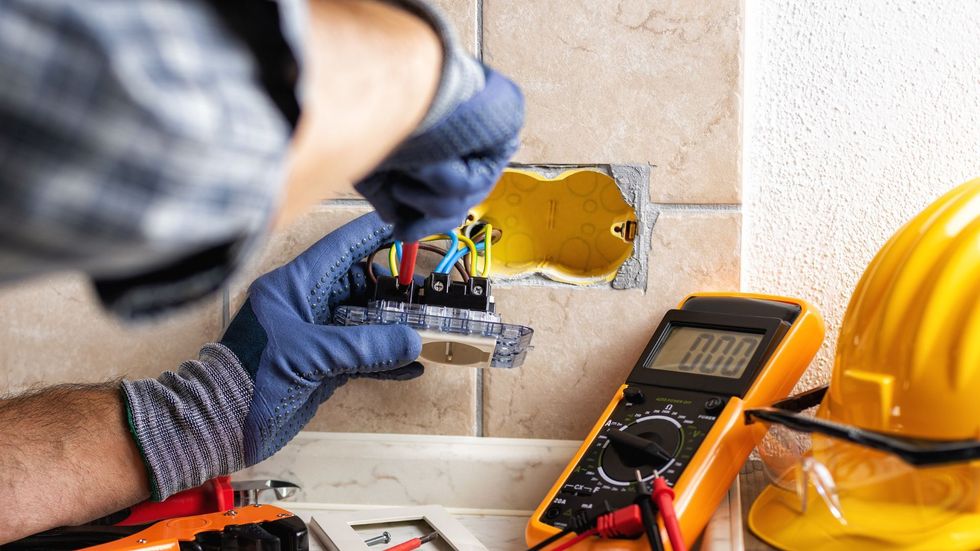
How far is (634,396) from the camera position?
2.59 feet

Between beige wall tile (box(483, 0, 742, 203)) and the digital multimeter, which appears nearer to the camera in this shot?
the digital multimeter

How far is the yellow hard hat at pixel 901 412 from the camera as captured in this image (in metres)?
0.60

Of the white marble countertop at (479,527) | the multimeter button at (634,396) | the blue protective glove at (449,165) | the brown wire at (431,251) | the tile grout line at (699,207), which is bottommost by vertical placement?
the white marble countertop at (479,527)

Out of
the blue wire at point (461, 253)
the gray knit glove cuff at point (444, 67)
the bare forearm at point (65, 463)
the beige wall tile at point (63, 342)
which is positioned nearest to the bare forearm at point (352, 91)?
the gray knit glove cuff at point (444, 67)

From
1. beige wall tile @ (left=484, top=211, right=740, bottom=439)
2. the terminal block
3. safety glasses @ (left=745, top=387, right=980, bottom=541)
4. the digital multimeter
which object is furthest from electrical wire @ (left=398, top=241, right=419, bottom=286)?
safety glasses @ (left=745, top=387, right=980, bottom=541)

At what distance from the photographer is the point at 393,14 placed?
0.39 metres

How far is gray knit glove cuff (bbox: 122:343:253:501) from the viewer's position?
0.82m

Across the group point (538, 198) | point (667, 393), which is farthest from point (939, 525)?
point (538, 198)

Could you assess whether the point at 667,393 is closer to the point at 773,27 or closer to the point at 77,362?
the point at 773,27

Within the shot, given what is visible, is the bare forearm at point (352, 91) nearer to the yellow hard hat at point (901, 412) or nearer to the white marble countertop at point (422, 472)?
the yellow hard hat at point (901, 412)

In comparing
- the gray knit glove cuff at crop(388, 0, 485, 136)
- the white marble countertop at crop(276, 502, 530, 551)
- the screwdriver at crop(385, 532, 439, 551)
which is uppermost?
the gray knit glove cuff at crop(388, 0, 485, 136)

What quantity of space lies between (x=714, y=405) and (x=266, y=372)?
44cm

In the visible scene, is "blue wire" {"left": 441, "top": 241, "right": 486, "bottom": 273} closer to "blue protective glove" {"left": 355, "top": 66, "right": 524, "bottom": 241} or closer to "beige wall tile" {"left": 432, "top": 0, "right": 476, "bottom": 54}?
"beige wall tile" {"left": 432, "top": 0, "right": 476, "bottom": 54}

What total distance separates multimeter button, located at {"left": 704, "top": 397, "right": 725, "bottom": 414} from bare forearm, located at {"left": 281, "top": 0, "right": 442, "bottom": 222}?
460 mm
